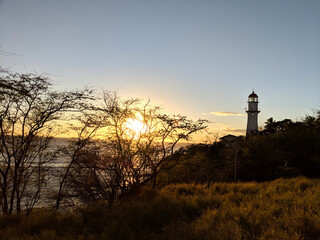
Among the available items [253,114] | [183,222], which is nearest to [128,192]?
[183,222]

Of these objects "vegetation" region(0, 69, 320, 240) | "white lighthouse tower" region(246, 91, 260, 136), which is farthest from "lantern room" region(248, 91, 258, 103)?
"vegetation" region(0, 69, 320, 240)

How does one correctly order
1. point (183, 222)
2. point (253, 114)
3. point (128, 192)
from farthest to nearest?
point (253, 114), point (128, 192), point (183, 222)

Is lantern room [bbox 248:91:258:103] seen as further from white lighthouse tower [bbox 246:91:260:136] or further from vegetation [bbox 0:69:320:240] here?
vegetation [bbox 0:69:320:240]

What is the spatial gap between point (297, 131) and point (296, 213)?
56.4 ft

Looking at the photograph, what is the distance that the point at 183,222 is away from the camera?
4.97 metres

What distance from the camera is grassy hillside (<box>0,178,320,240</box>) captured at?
434 cm

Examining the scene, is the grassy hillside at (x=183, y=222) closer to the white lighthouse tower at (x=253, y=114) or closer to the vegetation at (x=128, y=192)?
the vegetation at (x=128, y=192)

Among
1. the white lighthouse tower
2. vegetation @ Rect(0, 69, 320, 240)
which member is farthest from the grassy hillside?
the white lighthouse tower

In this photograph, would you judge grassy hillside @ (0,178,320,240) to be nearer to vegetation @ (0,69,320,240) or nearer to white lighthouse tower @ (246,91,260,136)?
vegetation @ (0,69,320,240)

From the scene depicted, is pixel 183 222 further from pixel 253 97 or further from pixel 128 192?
pixel 253 97

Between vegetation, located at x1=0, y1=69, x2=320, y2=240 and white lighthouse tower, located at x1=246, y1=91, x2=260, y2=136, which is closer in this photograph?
vegetation, located at x1=0, y1=69, x2=320, y2=240

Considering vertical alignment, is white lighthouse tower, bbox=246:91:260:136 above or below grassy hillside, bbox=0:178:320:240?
above

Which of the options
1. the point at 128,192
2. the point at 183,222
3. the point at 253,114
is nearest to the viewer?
the point at 183,222

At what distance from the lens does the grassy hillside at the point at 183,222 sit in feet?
14.3
